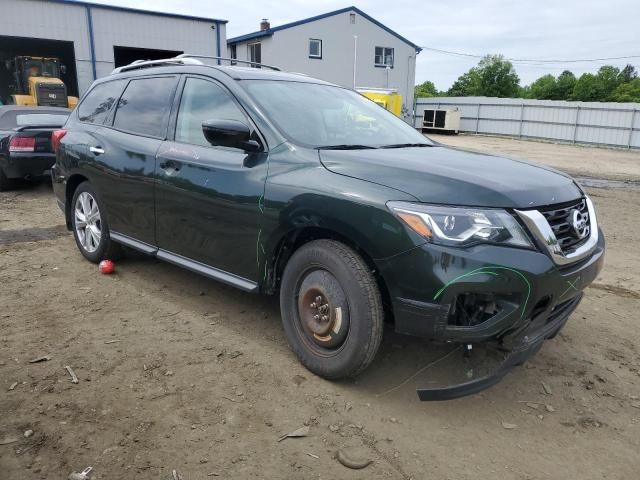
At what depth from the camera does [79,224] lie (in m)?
5.35

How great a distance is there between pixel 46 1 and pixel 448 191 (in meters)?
24.1

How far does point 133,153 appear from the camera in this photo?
4.34 m

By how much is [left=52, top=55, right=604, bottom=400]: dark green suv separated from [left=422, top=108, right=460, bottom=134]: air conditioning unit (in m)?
31.4

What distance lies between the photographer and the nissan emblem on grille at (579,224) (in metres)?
2.94

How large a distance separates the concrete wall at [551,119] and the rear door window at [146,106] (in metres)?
27.6

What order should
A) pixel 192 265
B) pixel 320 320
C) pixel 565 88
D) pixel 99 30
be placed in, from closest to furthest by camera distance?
pixel 320 320 → pixel 192 265 → pixel 99 30 → pixel 565 88

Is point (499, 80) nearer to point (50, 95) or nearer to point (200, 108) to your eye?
point (50, 95)

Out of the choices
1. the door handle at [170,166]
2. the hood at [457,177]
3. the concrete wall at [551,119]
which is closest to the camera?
the hood at [457,177]

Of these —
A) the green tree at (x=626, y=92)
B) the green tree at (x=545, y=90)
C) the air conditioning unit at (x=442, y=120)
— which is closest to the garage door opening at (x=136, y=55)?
the air conditioning unit at (x=442, y=120)

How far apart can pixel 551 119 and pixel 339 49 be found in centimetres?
1332

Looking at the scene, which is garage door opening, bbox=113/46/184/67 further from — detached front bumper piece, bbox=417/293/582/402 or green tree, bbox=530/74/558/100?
green tree, bbox=530/74/558/100

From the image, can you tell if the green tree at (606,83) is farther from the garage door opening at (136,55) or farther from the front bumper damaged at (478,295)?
the front bumper damaged at (478,295)

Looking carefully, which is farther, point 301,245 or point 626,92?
point 626,92

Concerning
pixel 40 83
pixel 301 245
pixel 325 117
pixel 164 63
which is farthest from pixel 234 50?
pixel 301 245
